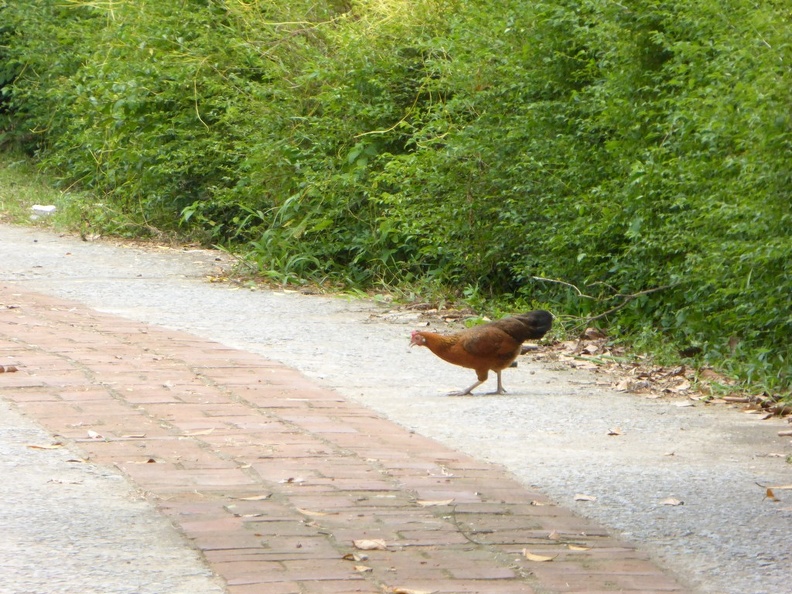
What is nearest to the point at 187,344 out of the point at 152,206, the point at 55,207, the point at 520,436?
the point at 520,436

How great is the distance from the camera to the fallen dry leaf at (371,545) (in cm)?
398

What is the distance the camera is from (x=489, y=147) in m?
9.18

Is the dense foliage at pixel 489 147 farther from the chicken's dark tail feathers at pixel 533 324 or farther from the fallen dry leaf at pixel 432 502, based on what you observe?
the fallen dry leaf at pixel 432 502

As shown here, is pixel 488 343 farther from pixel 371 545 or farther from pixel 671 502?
pixel 371 545

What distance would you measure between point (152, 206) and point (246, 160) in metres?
2.27

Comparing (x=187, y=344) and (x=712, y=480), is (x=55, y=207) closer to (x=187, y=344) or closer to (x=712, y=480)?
(x=187, y=344)

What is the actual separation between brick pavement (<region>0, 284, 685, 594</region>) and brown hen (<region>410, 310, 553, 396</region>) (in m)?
0.73

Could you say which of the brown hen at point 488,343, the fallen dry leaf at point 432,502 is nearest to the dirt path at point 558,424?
the brown hen at point 488,343

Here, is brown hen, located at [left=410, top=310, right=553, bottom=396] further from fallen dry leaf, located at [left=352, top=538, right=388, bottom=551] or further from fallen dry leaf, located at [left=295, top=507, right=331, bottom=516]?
fallen dry leaf, located at [left=352, top=538, right=388, bottom=551]

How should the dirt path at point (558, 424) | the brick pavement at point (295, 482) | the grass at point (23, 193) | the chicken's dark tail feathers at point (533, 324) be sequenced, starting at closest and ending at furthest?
1. the brick pavement at point (295, 482)
2. the dirt path at point (558, 424)
3. the chicken's dark tail feathers at point (533, 324)
4. the grass at point (23, 193)

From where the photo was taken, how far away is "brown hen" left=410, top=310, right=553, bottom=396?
21.7ft

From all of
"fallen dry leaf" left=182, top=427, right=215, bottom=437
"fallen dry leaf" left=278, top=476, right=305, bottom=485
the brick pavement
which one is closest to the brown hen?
the brick pavement

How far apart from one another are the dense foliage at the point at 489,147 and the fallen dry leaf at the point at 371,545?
130 inches

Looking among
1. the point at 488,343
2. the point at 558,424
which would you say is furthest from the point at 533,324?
the point at 558,424
